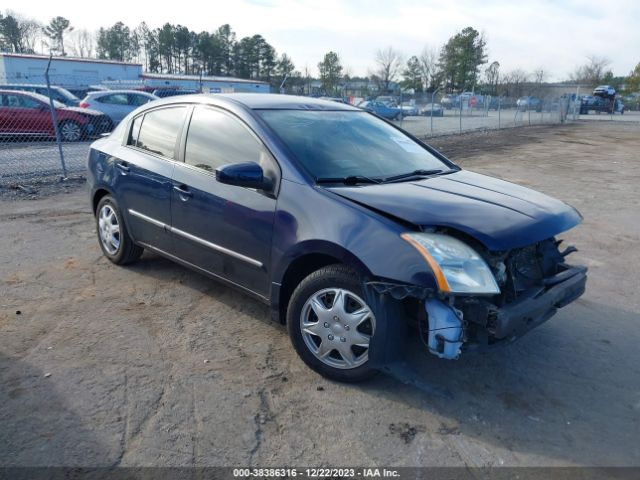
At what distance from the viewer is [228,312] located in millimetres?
4195

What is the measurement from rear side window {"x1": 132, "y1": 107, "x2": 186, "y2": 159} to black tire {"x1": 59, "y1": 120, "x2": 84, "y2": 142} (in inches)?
439

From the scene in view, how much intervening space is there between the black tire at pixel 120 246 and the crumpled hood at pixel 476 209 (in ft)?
8.29

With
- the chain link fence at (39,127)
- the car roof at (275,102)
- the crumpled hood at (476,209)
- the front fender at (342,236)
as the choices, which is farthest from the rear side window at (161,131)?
the chain link fence at (39,127)

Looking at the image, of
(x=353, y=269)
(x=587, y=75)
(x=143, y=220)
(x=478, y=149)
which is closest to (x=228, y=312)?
(x=143, y=220)

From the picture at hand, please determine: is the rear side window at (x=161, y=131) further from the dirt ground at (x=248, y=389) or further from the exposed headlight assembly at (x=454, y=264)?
the exposed headlight assembly at (x=454, y=264)

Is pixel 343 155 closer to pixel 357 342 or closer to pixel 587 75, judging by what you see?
pixel 357 342

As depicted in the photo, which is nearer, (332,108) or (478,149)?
(332,108)

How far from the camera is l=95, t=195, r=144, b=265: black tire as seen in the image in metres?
4.95

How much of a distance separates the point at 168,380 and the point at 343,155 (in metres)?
1.92

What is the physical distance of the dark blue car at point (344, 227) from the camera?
290 centimetres

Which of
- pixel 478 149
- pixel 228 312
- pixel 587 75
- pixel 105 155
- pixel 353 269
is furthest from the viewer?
pixel 587 75

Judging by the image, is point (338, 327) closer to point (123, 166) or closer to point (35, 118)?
point (123, 166)

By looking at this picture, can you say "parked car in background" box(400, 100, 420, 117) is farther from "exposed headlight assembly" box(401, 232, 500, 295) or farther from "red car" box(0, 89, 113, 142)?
"exposed headlight assembly" box(401, 232, 500, 295)

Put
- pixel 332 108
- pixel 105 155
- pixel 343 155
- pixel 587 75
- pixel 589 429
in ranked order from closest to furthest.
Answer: pixel 589 429 → pixel 343 155 → pixel 332 108 → pixel 105 155 → pixel 587 75
